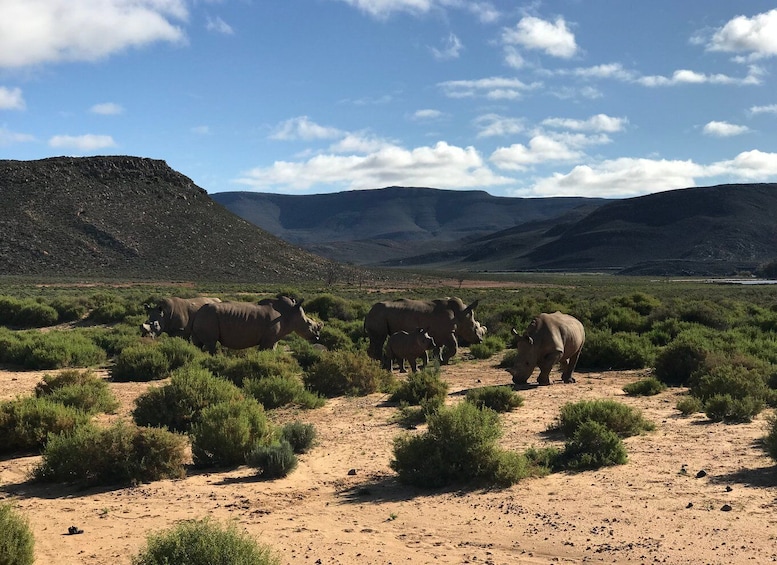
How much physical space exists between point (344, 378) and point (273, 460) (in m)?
5.66

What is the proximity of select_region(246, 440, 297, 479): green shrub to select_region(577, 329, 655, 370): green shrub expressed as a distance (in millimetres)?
10749

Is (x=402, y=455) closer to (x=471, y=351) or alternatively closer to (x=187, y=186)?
(x=471, y=351)

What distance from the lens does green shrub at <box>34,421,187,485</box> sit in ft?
26.6

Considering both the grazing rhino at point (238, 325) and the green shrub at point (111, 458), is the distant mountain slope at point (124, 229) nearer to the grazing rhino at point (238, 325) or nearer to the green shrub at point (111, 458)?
the grazing rhino at point (238, 325)

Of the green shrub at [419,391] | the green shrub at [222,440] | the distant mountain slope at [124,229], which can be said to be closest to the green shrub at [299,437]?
the green shrub at [222,440]

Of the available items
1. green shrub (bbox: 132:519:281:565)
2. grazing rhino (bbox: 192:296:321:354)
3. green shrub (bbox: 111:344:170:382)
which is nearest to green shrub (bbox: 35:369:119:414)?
green shrub (bbox: 111:344:170:382)

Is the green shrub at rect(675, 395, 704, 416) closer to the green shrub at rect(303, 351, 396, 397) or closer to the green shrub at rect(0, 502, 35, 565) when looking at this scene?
the green shrub at rect(303, 351, 396, 397)

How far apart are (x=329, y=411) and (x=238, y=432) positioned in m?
3.62

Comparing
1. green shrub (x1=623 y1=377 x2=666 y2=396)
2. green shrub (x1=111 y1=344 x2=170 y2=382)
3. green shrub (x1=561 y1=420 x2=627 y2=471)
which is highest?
green shrub (x1=111 y1=344 x2=170 y2=382)

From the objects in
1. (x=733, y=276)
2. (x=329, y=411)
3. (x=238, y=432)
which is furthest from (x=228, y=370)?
(x=733, y=276)

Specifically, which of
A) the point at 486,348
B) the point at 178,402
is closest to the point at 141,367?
the point at 178,402

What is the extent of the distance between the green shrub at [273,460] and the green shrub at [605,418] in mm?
3859

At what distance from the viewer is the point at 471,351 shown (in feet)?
65.1

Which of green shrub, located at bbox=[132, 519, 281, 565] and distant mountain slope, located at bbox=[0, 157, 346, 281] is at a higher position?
distant mountain slope, located at bbox=[0, 157, 346, 281]
